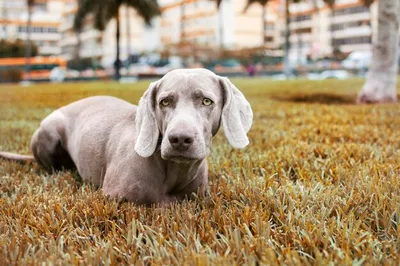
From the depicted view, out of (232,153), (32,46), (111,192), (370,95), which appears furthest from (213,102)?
(32,46)

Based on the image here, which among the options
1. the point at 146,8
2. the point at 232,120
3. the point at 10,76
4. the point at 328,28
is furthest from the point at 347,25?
the point at 232,120

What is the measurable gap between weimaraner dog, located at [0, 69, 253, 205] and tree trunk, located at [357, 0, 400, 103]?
8.92 m

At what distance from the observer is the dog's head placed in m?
2.94

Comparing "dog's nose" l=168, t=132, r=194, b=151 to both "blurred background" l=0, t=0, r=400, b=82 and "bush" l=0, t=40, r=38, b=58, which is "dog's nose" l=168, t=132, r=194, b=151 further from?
"bush" l=0, t=40, r=38, b=58

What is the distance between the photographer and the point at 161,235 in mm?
2545

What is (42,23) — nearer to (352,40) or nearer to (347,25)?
(347,25)

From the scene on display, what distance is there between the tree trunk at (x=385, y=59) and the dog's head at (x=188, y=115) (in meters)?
8.98

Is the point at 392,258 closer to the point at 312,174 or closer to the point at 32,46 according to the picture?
the point at 312,174

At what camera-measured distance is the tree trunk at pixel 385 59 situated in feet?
37.8

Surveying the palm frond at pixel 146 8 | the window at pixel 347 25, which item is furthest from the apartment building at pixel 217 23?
the palm frond at pixel 146 8

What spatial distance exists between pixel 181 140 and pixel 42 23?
338ft

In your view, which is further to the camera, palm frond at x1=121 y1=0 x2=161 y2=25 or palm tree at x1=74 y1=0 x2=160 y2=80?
palm frond at x1=121 y1=0 x2=161 y2=25

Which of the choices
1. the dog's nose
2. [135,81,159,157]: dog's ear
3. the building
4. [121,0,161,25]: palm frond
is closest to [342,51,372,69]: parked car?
the building

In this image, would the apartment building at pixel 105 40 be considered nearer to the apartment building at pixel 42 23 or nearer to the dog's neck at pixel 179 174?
the apartment building at pixel 42 23
